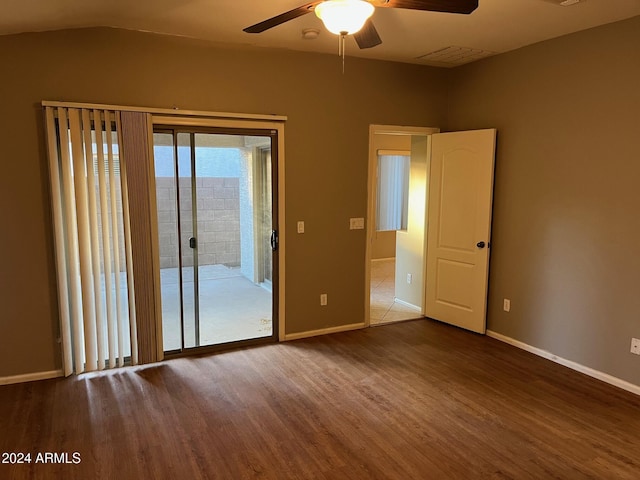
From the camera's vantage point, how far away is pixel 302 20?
3172 mm

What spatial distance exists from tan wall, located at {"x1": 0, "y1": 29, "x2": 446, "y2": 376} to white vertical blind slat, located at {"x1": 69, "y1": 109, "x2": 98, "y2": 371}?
0.22 m

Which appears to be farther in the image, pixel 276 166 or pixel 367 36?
pixel 276 166

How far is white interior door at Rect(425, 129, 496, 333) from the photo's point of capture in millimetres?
4246

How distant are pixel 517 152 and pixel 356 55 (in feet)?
5.62

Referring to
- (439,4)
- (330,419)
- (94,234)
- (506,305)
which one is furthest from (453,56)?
(94,234)

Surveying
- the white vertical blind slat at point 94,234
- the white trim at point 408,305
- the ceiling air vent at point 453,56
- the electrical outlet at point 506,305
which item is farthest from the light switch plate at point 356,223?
→ the white vertical blind slat at point 94,234

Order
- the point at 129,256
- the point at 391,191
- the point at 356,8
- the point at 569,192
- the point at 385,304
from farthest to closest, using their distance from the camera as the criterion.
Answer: the point at 391,191 → the point at 385,304 → the point at 569,192 → the point at 129,256 → the point at 356,8

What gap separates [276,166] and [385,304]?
238 centimetres

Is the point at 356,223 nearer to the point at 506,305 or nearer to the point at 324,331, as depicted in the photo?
the point at 324,331

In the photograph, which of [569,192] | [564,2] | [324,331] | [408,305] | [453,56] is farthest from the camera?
[408,305]

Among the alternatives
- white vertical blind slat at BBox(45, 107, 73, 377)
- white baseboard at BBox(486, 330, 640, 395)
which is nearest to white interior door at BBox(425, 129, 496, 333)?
white baseboard at BBox(486, 330, 640, 395)

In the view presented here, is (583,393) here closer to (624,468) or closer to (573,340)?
(573,340)

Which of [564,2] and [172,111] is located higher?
[564,2]

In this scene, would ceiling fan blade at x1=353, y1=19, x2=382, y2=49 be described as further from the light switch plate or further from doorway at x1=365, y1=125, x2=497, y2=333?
the light switch plate
